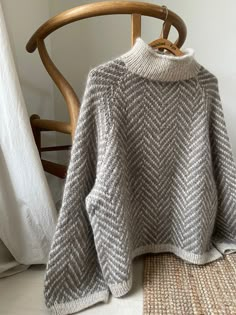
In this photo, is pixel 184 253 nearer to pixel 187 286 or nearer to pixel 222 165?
pixel 187 286

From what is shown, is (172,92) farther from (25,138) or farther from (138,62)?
(25,138)

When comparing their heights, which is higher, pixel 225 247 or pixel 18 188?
pixel 18 188

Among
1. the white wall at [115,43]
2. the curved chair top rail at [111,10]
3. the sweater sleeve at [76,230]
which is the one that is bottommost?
the sweater sleeve at [76,230]

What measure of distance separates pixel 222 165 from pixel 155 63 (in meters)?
0.30

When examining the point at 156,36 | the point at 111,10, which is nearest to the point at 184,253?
the point at 111,10

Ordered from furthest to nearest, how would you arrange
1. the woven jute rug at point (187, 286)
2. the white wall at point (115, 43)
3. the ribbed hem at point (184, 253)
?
the white wall at point (115, 43) < the ribbed hem at point (184, 253) < the woven jute rug at point (187, 286)

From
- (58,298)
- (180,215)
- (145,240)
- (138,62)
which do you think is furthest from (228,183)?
(58,298)

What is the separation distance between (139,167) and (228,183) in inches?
9.0

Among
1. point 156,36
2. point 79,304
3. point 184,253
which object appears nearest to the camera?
point 79,304

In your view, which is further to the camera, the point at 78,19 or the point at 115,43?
the point at 115,43

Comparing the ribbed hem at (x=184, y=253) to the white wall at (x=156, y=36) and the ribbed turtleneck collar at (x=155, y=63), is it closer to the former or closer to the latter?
the ribbed turtleneck collar at (x=155, y=63)

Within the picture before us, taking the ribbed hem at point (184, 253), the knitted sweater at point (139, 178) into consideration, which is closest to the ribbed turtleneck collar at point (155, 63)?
the knitted sweater at point (139, 178)

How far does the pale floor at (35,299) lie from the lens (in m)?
0.61

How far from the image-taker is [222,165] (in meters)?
0.73
